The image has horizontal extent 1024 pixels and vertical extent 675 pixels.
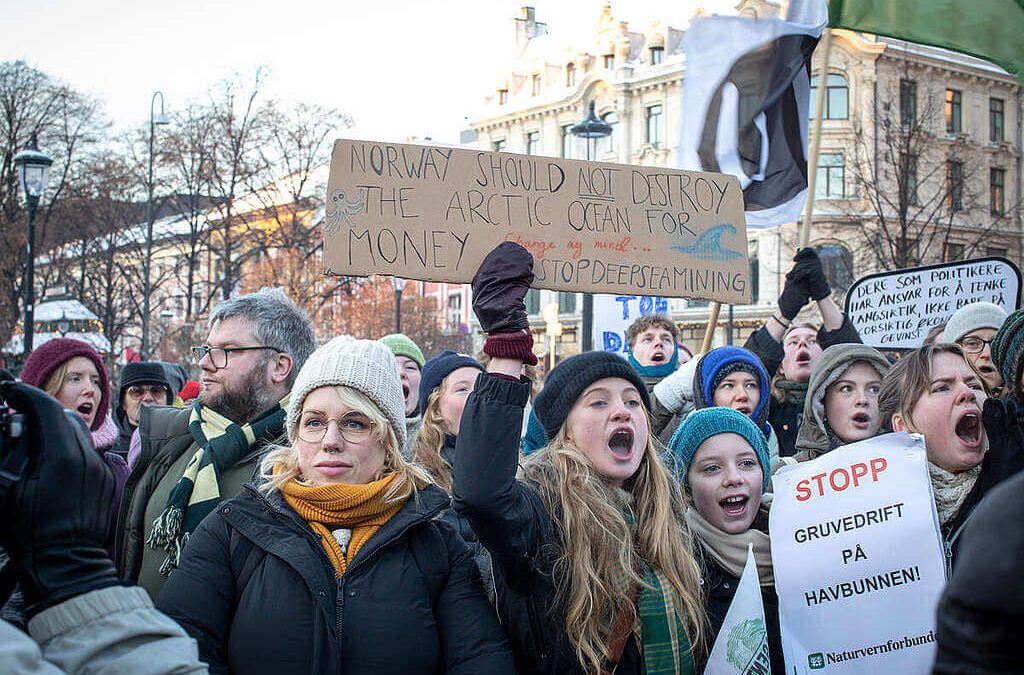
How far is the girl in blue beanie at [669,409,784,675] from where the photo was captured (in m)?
3.31

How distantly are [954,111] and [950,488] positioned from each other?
45.4m

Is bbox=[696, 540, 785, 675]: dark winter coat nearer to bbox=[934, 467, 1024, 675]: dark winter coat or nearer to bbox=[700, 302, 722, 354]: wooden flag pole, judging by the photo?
bbox=[700, 302, 722, 354]: wooden flag pole

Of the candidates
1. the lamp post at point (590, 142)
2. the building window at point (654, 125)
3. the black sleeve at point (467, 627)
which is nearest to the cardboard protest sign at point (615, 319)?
the lamp post at point (590, 142)

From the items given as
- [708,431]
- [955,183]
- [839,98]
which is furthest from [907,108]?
[708,431]

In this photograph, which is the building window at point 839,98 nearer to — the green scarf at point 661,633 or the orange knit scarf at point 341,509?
the green scarf at point 661,633

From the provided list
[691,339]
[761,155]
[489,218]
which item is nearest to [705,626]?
[489,218]

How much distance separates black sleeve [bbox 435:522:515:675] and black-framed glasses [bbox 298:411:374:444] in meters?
0.42

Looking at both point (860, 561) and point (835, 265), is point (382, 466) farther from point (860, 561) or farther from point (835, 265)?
point (835, 265)

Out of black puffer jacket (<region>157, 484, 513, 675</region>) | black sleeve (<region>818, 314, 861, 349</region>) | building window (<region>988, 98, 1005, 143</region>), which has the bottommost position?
black puffer jacket (<region>157, 484, 513, 675</region>)

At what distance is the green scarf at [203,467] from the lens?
339cm

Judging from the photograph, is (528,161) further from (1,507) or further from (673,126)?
(673,126)

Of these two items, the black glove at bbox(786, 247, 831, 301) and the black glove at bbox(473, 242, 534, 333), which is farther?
the black glove at bbox(786, 247, 831, 301)

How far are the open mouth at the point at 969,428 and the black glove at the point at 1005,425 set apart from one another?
29 cm

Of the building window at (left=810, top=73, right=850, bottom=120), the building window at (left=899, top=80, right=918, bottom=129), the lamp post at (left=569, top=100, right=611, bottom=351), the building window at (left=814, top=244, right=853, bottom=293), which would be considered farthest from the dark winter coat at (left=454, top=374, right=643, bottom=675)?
the building window at (left=810, top=73, right=850, bottom=120)
